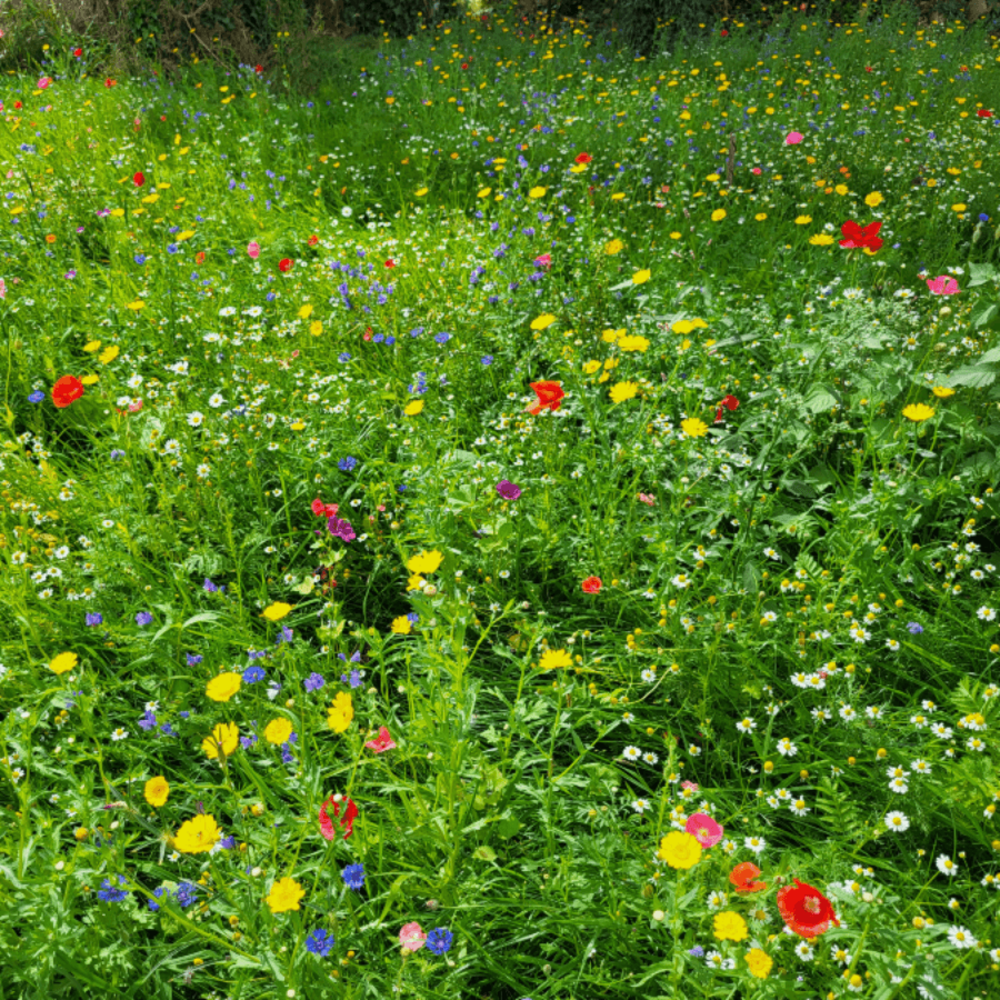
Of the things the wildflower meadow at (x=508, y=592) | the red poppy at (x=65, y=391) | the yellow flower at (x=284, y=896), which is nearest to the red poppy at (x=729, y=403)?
the wildflower meadow at (x=508, y=592)

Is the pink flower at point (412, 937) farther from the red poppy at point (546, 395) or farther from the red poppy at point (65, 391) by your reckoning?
the red poppy at point (65, 391)

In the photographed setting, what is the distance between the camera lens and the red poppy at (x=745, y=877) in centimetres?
118

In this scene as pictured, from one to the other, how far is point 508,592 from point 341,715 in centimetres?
81

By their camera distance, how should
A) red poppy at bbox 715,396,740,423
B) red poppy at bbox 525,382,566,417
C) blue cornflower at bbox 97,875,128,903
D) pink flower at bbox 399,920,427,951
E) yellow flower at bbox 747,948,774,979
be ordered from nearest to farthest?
yellow flower at bbox 747,948,774,979 → pink flower at bbox 399,920,427,951 → blue cornflower at bbox 97,875,128,903 → red poppy at bbox 525,382,566,417 → red poppy at bbox 715,396,740,423

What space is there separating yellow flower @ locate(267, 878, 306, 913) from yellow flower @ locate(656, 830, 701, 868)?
566 mm

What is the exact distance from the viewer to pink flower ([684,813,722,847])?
1222 millimetres

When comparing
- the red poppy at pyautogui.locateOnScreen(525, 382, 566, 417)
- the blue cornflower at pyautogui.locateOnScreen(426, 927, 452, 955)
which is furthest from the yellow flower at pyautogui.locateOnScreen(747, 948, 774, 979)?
the red poppy at pyautogui.locateOnScreen(525, 382, 566, 417)

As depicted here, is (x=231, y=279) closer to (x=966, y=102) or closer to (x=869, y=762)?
(x=869, y=762)

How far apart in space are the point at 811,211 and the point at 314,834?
358cm

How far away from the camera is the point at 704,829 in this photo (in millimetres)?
1237

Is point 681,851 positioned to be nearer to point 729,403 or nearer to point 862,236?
point 729,403

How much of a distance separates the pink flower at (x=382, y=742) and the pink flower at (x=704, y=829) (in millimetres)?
568

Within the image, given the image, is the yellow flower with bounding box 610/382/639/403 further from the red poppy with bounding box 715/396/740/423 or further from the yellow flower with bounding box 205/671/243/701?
the yellow flower with bounding box 205/671/243/701

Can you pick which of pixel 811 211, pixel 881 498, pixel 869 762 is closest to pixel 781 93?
pixel 811 211
